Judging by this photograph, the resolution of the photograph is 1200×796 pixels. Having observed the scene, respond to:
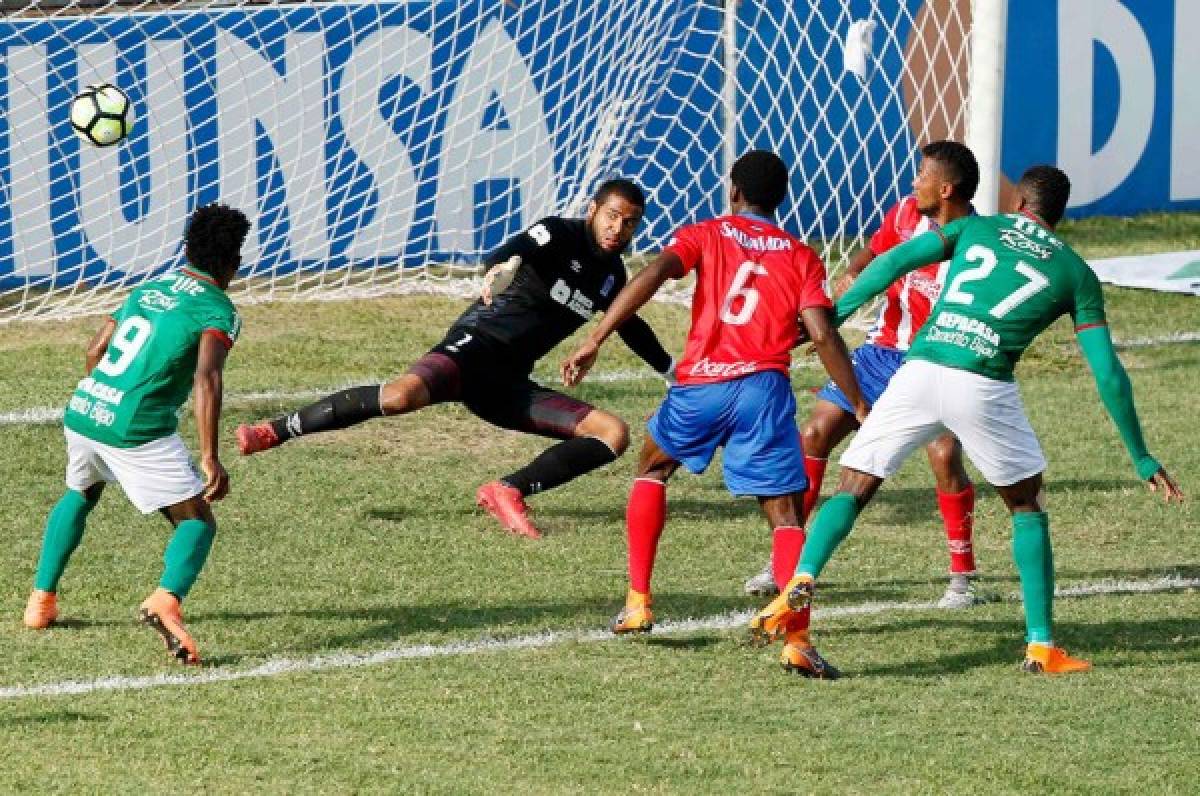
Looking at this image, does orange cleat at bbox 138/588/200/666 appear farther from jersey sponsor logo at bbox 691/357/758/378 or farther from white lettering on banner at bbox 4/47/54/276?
white lettering on banner at bbox 4/47/54/276

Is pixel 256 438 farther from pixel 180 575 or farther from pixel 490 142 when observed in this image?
pixel 490 142

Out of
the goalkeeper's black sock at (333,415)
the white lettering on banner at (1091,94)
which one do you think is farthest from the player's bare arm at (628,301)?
the white lettering on banner at (1091,94)

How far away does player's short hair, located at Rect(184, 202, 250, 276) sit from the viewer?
7473 mm

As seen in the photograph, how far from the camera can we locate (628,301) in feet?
24.8

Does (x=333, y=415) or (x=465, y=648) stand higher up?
(x=333, y=415)

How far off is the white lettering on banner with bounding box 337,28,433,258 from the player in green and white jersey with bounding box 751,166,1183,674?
737cm

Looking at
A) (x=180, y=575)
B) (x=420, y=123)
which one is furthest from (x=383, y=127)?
(x=180, y=575)

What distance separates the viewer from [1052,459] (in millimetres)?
11172

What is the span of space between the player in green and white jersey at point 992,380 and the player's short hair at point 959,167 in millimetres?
470

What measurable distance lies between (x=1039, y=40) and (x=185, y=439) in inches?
345

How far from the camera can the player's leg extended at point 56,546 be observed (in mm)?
7801

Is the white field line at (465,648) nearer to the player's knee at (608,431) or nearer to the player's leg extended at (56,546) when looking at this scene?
the player's leg extended at (56,546)

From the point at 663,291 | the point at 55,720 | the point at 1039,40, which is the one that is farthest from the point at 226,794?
the point at 1039,40

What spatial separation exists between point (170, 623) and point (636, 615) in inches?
64.9
